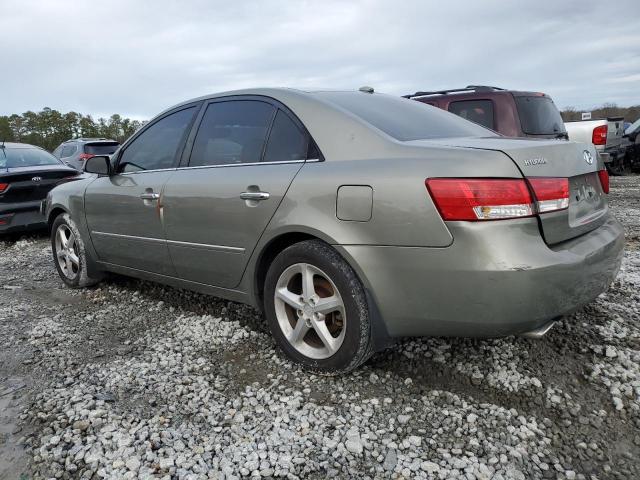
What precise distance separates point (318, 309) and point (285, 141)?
3.26 feet

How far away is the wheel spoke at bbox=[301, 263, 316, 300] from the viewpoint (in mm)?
2666

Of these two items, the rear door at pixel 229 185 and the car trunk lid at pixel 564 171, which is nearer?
the car trunk lid at pixel 564 171

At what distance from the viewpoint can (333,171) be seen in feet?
8.32

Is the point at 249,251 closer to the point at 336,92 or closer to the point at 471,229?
the point at 336,92

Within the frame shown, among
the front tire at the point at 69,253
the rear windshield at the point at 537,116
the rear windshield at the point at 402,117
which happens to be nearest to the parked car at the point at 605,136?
the rear windshield at the point at 537,116

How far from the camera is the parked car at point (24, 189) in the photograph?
270 inches

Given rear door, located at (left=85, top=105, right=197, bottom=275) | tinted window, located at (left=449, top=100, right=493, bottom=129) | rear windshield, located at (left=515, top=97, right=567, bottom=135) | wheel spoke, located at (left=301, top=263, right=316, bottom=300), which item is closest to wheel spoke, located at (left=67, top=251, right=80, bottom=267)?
rear door, located at (left=85, top=105, right=197, bottom=275)

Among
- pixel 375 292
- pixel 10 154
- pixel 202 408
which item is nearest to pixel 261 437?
pixel 202 408

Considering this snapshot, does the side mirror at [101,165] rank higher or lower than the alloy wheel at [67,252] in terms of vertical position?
higher

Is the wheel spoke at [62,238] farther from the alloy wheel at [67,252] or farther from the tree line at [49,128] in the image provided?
the tree line at [49,128]

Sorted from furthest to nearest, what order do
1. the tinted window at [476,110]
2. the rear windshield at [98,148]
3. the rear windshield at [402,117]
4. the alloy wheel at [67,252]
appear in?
the rear windshield at [98,148], the tinted window at [476,110], the alloy wheel at [67,252], the rear windshield at [402,117]

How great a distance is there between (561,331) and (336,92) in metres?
2.03

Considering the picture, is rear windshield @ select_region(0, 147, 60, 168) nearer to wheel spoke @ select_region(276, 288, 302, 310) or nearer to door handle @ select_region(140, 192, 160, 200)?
door handle @ select_region(140, 192, 160, 200)

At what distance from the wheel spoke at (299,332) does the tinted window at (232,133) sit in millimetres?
1014
